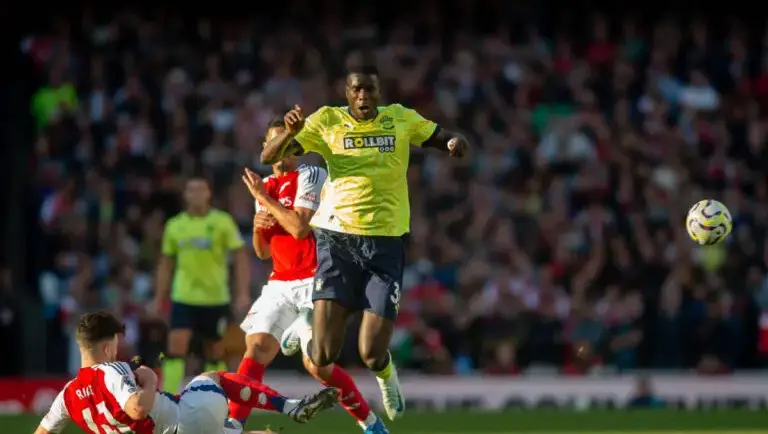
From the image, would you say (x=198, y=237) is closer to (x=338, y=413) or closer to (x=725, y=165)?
(x=338, y=413)

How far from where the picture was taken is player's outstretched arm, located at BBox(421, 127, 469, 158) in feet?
31.0

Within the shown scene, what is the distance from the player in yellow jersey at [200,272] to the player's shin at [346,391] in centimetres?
364

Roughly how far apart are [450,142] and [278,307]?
71.8 inches

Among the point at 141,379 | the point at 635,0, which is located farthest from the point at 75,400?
the point at 635,0

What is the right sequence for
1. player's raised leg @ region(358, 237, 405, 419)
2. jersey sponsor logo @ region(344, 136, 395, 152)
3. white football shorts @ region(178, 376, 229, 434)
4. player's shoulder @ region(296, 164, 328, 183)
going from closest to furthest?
white football shorts @ region(178, 376, 229, 434) → player's raised leg @ region(358, 237, 405, 419) → jersey sponsor logo @ region(344, 136, 395, 152) → player's shoulder @ region(296, 164, 328, 183)

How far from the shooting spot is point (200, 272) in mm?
13773

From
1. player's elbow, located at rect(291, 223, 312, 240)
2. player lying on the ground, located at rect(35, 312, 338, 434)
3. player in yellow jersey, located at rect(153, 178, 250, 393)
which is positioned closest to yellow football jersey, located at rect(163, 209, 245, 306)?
player in yellow jersey, located at rect(153, 178, 250, 393)

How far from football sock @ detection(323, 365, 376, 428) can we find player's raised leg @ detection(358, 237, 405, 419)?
26 centimetres

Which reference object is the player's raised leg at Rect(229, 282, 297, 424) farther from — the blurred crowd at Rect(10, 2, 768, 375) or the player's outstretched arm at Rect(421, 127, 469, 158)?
the blurred crowd at Rect(10, 2, 768, 375)

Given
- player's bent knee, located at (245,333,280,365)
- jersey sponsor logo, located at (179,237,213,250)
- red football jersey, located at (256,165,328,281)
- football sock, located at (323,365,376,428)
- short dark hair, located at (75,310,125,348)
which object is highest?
red football jersey, located at (256,165,328,281)

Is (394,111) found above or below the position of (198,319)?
above

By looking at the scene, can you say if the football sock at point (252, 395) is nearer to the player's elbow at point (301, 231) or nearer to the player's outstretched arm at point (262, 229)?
the player's elbow at point (301, 231)

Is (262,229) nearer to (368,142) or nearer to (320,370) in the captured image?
(320,370)

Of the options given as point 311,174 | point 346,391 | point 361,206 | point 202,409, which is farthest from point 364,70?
point 202,409
